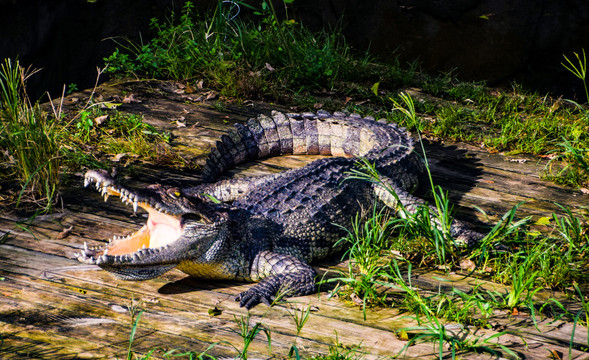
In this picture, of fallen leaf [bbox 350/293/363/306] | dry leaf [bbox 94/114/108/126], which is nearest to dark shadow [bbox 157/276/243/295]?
fallen leaf [bbox 350/293/363/306]

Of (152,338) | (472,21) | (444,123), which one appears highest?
(472,21)

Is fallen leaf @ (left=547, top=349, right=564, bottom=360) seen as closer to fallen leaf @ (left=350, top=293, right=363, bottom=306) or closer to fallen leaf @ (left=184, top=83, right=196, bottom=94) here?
fallen leaf @ (left=350, top=293, right=363, bottom=306)

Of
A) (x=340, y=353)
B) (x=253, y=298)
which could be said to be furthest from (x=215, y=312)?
(x=340, y=353)

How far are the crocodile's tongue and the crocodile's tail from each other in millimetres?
1811

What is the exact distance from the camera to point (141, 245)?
3543mm

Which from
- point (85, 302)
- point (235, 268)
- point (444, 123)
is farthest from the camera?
point (444, 123)

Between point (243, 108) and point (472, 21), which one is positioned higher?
point (472, 21)

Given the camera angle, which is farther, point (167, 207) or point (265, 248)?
point (265, 248)

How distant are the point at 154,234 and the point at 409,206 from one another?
1944 mm

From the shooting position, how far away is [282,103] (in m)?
7.08

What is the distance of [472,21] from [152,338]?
23.1 feet

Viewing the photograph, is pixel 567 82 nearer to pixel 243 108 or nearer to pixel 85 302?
pixel 243 108

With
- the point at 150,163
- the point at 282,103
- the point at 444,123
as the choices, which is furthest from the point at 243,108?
the point at 444,123

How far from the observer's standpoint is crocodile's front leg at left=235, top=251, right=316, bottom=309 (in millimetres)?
3430
